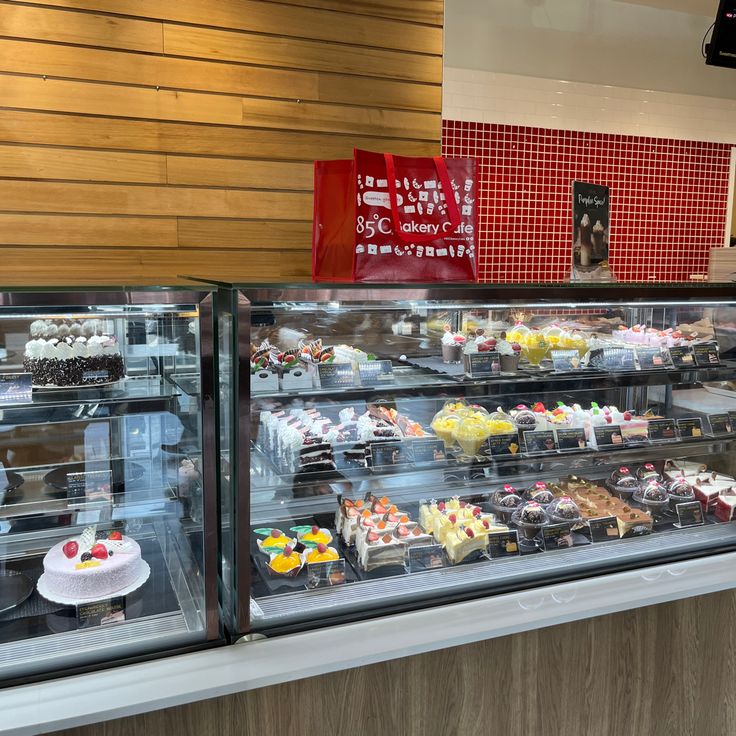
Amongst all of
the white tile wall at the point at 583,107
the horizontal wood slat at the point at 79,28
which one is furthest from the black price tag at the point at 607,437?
the white tile wall at the point at 583,107

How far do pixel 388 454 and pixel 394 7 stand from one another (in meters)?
2.97

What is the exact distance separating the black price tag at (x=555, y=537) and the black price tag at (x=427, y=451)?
43 cm

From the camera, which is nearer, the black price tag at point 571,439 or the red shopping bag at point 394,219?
the red shopping bag at point 394,219

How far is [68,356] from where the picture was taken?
2.22 m

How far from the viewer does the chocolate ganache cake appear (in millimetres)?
2203

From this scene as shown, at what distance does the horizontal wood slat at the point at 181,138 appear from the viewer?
3604 millimetres

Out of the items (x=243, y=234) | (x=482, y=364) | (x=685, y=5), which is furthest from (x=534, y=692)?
(x=685, y=5)

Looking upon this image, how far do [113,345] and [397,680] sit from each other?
1.37m

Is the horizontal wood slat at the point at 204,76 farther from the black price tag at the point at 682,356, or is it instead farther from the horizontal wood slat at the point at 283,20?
the black price tag at the point at 682,356

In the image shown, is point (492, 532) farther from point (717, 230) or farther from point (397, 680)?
point (717, 230)

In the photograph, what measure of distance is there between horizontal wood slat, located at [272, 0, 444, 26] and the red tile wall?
1.07 meters

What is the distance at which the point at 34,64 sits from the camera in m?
3.57

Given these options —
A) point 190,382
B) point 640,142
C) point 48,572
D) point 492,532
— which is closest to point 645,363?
point 492,532

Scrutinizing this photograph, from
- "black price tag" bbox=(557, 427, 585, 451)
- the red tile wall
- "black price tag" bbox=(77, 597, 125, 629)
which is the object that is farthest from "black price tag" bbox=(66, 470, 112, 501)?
the red tile wall
